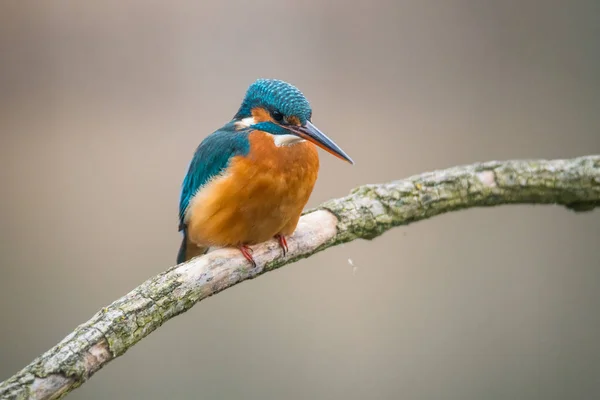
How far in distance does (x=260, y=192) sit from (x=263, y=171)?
5 cm

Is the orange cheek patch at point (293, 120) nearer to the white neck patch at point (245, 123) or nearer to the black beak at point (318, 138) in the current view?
the black beak at point (318, 138)

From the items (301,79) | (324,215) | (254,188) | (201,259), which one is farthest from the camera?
(301,79)

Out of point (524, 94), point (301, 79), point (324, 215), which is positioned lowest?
point (324, 215)

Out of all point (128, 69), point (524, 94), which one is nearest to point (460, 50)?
point (524, 94)

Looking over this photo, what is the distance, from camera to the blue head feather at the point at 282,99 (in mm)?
1542

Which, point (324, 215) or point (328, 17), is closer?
point (324, 215)

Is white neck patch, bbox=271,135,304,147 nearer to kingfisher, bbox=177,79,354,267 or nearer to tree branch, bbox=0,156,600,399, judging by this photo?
kingfisher, bbox=177,79,354,267

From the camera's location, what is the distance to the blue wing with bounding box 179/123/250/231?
1.59m

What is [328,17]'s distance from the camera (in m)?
2.82

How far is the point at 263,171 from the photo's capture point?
60.7 inches

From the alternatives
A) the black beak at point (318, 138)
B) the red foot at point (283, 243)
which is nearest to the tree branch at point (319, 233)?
the red foot at point (283, 243)

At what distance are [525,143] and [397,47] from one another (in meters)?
0.78

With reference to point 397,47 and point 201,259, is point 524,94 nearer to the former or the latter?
point 397,47

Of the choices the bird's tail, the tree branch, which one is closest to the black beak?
the tree branch
